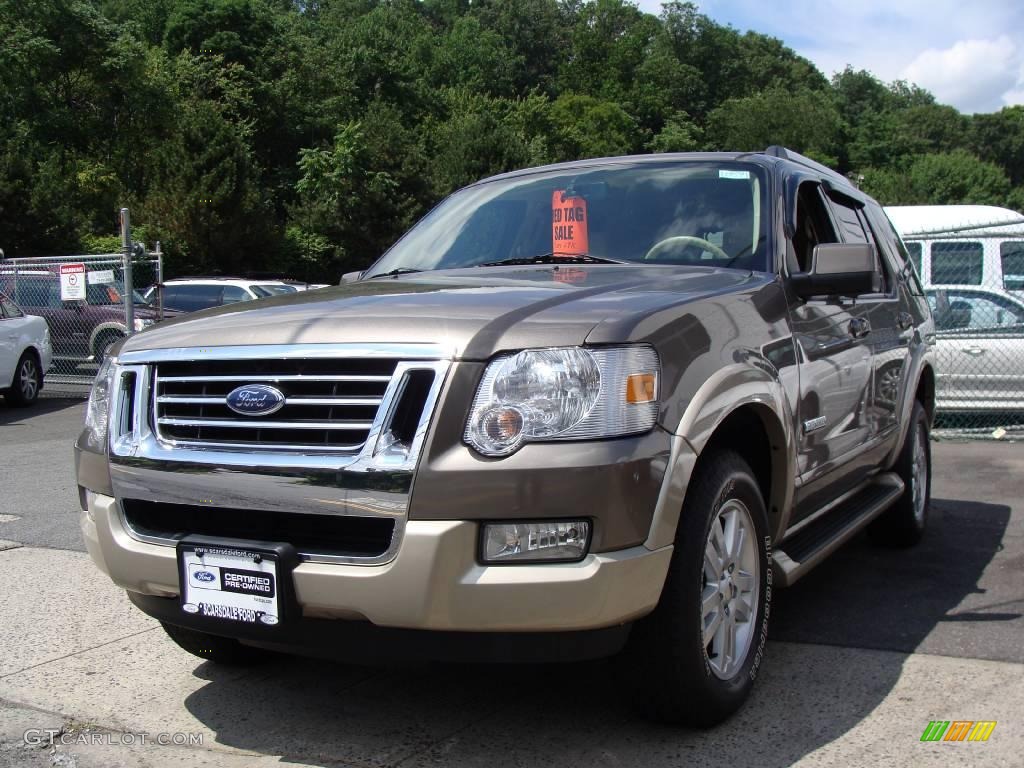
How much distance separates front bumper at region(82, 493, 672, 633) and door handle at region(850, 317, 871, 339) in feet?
6.71

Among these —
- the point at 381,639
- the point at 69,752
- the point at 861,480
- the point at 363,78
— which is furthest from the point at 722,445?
the point at 363,78

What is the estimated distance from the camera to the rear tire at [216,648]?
3.81m

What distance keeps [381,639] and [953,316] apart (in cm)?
894

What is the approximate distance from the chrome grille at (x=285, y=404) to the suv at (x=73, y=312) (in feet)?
43.6

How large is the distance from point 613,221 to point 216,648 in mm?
2227

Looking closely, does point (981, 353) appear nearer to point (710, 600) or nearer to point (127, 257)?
point (710, 600)

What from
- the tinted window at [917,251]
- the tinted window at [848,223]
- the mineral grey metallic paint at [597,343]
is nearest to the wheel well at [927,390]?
the tinted window at [848,223]

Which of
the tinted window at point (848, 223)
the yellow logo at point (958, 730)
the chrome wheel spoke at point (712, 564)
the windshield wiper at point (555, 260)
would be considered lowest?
the yellow logo at point (958, 730)

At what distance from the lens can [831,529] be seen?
4273 millimetres

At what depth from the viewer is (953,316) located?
34.0ft

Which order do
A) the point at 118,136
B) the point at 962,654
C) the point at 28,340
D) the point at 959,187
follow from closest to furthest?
the point at 962,654 → the point at 28,340 → the point at 118,136 → the point at 959,187

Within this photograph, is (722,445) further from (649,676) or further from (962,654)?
(962,654)

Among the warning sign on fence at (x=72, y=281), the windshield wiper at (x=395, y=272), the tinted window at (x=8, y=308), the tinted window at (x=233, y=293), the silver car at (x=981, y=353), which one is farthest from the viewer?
the tinted window at (x=233, y=293)

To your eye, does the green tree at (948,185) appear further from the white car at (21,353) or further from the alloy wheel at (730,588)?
the alloy wheel at (730,588)
